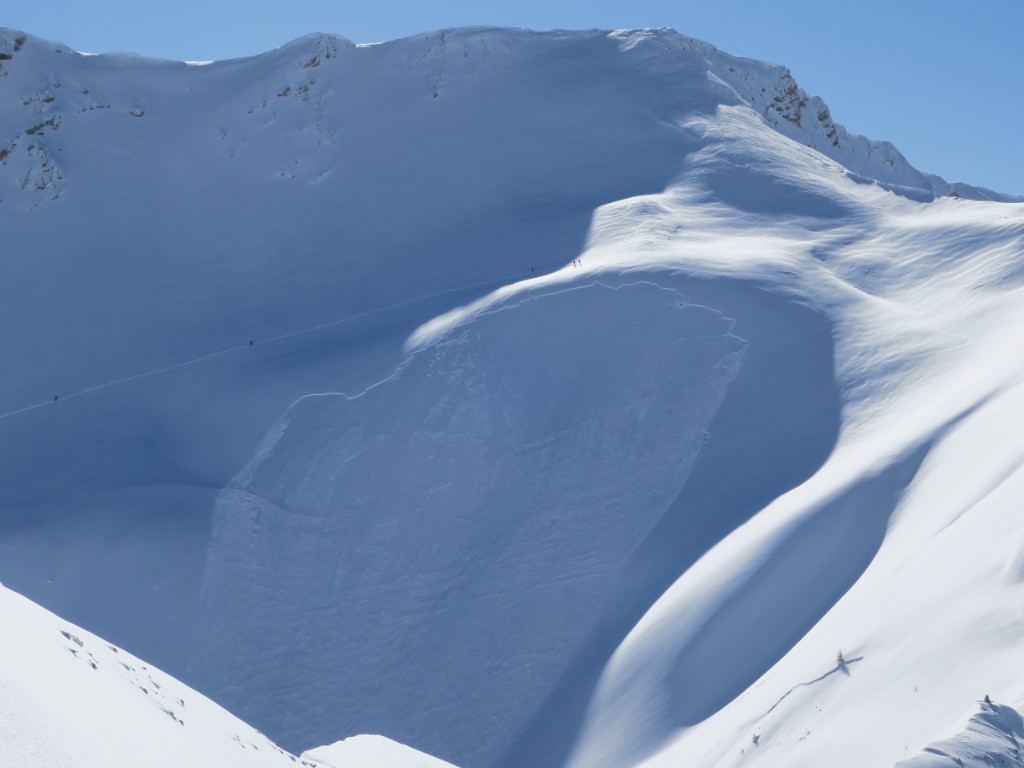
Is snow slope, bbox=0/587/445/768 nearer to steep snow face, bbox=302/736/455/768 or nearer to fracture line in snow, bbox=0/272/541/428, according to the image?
steep snow face, bbox=302/736/455/768

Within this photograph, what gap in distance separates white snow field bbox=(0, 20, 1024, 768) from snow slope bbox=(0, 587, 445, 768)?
318 mm

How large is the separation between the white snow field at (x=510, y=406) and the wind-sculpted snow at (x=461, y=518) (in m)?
0.05

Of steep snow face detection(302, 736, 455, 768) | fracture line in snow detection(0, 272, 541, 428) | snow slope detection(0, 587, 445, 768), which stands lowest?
steep snow face detection(302, 736, 455, 768)

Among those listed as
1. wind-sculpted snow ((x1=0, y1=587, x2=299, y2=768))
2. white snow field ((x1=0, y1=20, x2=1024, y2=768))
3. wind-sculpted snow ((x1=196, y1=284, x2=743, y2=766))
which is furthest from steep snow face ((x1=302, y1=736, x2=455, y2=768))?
wind-sculpted snow ((x1=196, y1=284, x2=743, y2=766))

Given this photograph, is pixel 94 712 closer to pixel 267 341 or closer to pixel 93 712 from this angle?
pixel 93 712

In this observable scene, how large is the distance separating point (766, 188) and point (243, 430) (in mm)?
11543

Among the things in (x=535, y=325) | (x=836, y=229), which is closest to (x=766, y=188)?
(x=836, y=229)

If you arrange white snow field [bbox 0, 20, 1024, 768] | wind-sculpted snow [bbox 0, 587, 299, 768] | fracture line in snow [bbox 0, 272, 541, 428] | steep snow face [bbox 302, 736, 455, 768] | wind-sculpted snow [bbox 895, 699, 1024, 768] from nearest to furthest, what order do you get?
1. wind-sculpted snow [bbox 0, 587, 299, 768]
2. wind-sculpted snow [bbox 895, 699, 1024, 768]
3. steep snow face [bbox 302, 736, 455, 768]
4. white snow field [bbox 0, 20, 1024, 768]
5. fracture line in snow [bbox 0, 272, 541, 428]

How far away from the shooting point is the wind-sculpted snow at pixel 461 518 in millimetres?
15289

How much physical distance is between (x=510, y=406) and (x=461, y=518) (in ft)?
6.81

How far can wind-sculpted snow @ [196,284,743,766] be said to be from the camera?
15.3 m

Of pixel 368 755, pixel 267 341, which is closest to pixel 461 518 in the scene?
pixel 267 341

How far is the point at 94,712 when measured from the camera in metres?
5.62

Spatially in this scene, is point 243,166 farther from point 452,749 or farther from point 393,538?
point 452,749
